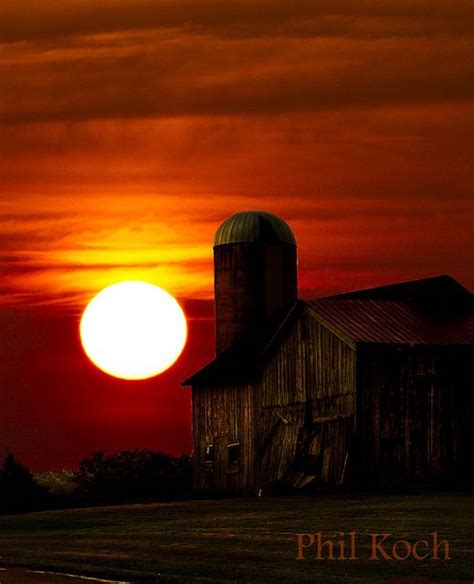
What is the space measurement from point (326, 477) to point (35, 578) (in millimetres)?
25363

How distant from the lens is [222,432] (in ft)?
176

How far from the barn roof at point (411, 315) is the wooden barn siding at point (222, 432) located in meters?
6.19

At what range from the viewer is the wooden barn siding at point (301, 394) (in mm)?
45750

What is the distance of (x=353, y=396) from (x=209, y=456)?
11.4m

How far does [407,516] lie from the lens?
103ft

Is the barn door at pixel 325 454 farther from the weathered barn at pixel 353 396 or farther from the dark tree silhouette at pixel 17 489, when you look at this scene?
the dark tree silhouette at pixel 17 489

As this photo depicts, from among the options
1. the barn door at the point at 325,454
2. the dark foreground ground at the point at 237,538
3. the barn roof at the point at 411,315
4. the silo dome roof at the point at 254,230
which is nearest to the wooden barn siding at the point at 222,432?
the barn door at the point at 325,454

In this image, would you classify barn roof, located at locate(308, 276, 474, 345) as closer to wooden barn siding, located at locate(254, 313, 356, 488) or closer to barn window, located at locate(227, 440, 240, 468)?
wooden barn siding, located at locate(254, 313, 356, 488)

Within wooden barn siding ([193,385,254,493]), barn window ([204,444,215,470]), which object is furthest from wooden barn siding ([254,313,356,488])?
barn window ([204,444,215,470])

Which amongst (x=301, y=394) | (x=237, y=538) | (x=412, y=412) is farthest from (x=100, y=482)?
(x=237, y=538)

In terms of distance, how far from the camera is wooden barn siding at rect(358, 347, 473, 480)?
45.1m

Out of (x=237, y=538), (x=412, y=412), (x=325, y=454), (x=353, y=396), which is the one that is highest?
(x=353, y=396)

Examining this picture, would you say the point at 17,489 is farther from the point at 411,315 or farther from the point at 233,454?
the point at 411,315

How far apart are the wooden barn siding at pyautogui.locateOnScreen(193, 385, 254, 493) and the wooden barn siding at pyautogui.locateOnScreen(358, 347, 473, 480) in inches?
288
